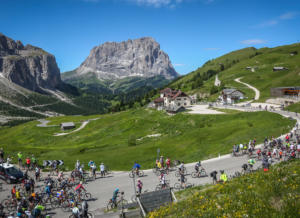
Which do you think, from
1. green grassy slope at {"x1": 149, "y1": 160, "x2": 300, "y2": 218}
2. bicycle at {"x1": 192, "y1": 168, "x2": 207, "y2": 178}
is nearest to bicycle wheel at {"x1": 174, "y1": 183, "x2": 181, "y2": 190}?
bicycle at {"x1": 192, "y1": 168, "x2": 207, "y2": 178}

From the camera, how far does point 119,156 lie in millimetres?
52156

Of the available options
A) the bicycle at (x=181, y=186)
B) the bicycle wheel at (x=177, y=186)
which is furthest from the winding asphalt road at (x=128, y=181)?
the bicycle at (x=181, y=186)

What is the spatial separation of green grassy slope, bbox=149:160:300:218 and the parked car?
83.5 ft

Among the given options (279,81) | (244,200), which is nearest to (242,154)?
(244,200)

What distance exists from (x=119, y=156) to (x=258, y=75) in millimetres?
151611

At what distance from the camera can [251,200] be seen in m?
14.4

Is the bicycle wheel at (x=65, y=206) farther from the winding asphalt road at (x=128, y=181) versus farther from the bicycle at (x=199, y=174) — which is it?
the bicycle at (x=199, y=174)

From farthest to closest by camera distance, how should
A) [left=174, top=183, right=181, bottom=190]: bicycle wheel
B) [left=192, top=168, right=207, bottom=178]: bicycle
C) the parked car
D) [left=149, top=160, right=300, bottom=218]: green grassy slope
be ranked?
the parked car → [left=192, top=168, right=207, bottom=178]: bicycle → [left=174, top=183, right=181, bottom=190]: bicycle wheel → [left=149, top=160, right=300, bottom=218]: green grassy slope

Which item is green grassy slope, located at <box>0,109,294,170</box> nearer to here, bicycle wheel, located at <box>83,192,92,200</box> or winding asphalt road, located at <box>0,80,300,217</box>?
winding asphalt road, located at <box>0,80,300,217</box>

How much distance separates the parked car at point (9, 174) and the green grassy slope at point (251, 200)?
25463mm

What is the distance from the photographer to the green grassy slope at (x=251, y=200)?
13117 millimetres

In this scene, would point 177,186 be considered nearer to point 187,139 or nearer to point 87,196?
point 87,196

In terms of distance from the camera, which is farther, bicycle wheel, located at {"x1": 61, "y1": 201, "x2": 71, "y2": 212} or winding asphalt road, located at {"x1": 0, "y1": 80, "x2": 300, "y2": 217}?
winding asphalt road, located at {"x1": 0, "y1": 80, "x2": 300, "y2": 217}

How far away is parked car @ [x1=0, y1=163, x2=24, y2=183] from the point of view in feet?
110
